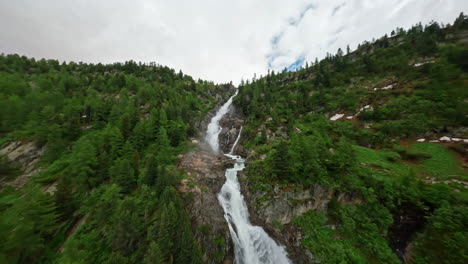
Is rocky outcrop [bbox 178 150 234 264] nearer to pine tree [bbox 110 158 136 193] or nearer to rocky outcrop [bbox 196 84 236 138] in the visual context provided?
pine tree [bbox 110 158 136 193]

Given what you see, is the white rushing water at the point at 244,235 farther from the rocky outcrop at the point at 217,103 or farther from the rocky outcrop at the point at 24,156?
the rocky outcrop at the point at 24,156

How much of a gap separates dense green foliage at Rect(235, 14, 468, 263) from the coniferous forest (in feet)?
0.48

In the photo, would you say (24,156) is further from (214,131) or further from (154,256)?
(214,131)

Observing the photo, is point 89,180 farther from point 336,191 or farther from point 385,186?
point 385,186

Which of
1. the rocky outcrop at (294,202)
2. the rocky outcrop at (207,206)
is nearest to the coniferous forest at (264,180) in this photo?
the rocky outcrop at (294,202)

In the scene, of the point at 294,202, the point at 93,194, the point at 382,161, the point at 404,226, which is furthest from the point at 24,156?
the point at 382,161

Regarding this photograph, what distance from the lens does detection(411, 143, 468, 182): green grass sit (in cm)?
1768

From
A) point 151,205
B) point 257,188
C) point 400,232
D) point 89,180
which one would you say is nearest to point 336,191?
point 400,232

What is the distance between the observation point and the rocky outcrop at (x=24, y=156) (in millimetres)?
22653

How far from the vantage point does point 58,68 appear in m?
73.2

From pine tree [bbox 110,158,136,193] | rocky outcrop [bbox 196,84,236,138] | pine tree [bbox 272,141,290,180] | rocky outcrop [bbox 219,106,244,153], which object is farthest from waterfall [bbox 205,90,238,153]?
pine tree [bbox 110,158,136,193]

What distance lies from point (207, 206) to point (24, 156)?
32.8 meters

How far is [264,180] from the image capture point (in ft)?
70.3

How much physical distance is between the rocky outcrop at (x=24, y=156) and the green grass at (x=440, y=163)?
2225 inches
